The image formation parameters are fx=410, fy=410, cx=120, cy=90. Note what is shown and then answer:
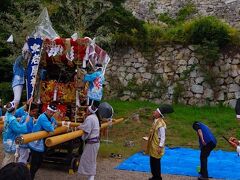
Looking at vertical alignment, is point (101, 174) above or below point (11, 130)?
below

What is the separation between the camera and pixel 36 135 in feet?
21.6

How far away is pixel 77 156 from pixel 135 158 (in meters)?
1.85

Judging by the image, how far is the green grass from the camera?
41.2ft

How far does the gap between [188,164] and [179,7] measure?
13588 mm

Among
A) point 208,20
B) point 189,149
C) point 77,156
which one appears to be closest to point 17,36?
point 77,156

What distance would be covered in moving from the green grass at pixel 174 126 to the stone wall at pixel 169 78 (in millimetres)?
732

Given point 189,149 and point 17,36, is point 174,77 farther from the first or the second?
point 17,36

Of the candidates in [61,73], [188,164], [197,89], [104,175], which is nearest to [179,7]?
[197,89]

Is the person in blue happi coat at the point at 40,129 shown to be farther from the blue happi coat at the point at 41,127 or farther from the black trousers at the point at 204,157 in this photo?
the black trousers at the point at 204,157

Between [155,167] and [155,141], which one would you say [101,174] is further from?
[155,141]

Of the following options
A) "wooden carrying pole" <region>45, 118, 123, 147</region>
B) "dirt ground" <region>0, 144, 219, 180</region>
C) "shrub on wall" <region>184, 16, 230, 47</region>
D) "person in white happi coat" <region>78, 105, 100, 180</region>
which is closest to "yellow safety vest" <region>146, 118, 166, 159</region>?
"dirt ground" <region>0, 144, 219, 180</region>

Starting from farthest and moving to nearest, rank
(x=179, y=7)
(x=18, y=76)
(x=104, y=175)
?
(x=179, y=7) < (x=18, y=76) < (x=104, y=175)

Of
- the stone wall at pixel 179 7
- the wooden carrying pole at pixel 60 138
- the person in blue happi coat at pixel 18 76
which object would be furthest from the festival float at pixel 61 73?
the stone wall at pixel 179 7

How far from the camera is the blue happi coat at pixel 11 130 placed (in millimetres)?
7145
